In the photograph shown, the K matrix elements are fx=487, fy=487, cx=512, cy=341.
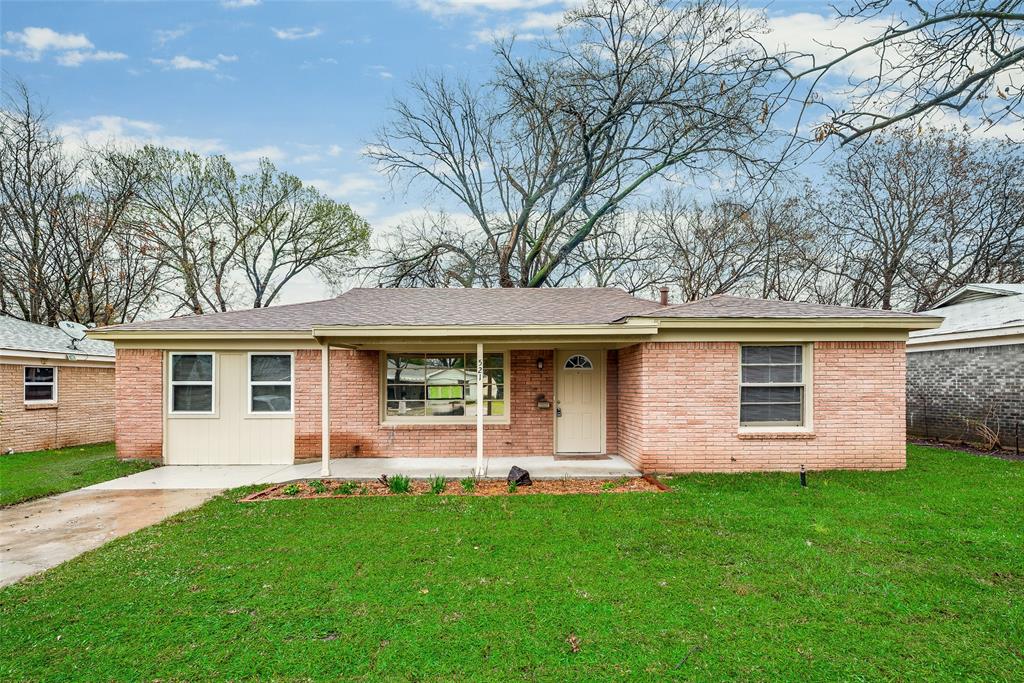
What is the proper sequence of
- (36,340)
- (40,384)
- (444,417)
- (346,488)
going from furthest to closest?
(36,340) < (40,384) < (444,417) < (346,488)

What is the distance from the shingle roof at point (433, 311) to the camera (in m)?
9.16

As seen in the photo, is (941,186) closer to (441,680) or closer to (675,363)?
(675,363)

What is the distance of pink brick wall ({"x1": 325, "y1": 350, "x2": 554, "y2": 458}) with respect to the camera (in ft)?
32.2

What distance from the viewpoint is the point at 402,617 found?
361 centimetres

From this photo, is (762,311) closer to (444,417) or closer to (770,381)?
(770,381)

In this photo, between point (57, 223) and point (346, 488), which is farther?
point (57, 223)

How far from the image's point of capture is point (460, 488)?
7539mm

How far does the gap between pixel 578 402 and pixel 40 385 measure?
1321 cm

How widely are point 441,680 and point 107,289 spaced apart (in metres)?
25.0

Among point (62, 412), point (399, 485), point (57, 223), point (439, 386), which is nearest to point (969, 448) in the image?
point (439, 386)

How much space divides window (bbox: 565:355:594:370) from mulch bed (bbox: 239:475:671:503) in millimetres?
2663

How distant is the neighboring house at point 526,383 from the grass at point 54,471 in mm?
766

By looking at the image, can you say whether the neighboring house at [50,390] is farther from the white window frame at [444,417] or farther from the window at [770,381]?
the window at [770,381]

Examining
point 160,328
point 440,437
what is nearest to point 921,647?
point 440,437
